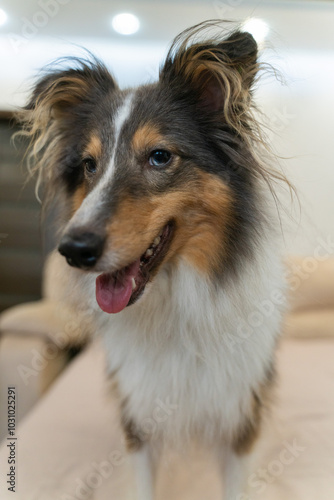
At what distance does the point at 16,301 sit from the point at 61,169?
42cm

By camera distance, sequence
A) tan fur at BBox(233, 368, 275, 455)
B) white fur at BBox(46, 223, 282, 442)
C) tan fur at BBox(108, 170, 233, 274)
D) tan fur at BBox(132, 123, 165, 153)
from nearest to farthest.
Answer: tan fur at BBox(108, 170, 233, 274), tan fur at BBox(132, 123, 165, 153), white fur at BBox(46, 223, 282, 442), tan fur at BBox(233, 368, 275, 455)

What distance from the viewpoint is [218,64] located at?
3.23 ft

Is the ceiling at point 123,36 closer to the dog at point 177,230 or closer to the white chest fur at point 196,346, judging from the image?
the dog at point 177,230

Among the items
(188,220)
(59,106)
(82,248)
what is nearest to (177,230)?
(188,220)

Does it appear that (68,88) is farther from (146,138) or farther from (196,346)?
(196,346)

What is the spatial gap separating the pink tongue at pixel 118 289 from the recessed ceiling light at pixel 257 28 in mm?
573

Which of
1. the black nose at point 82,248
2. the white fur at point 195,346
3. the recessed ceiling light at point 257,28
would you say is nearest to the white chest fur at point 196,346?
the white fur at point 195,346

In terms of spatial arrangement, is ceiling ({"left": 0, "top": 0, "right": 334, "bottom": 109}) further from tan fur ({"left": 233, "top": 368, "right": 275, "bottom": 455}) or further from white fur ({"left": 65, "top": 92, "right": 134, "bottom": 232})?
tan fur ({"left": 233, "top": 368, "right": 275, "bottom": 455})

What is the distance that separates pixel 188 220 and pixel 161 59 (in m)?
0.43

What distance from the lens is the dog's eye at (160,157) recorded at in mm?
1068

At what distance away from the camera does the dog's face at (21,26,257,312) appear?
96cm

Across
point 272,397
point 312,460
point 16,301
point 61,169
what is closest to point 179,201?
point 61,169

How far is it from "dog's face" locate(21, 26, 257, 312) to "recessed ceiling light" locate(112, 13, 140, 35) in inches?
4.9

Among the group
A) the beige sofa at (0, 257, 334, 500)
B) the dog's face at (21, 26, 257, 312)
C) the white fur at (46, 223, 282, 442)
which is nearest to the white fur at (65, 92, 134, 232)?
the dog's face at (21, 26, 257, 312)
